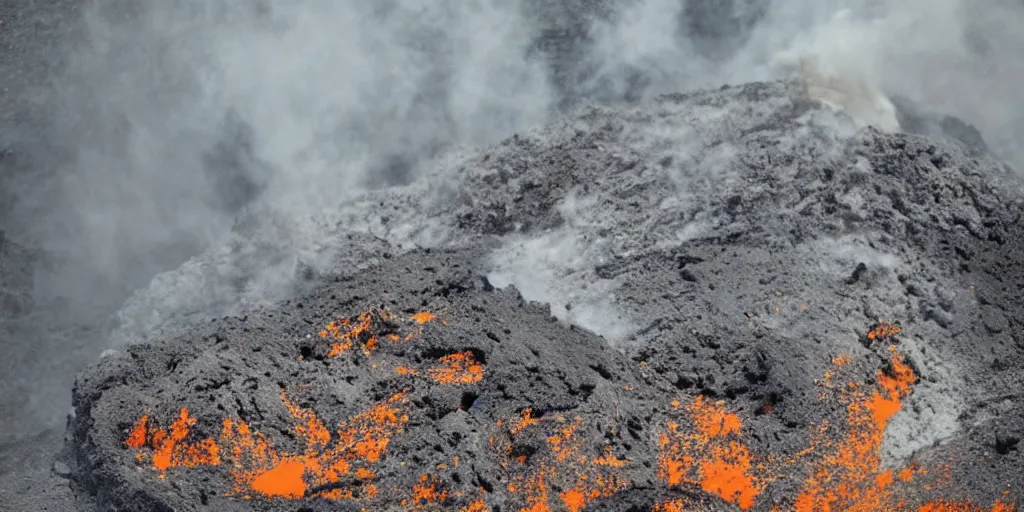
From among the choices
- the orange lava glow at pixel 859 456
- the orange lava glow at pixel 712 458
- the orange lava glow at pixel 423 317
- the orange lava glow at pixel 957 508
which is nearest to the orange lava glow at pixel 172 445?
the orange lava glow at pixel 423 317

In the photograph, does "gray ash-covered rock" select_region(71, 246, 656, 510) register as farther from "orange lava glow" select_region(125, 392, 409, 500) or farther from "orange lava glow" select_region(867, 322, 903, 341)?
"orange lava glow" select_region(867, 322, 903, 341)

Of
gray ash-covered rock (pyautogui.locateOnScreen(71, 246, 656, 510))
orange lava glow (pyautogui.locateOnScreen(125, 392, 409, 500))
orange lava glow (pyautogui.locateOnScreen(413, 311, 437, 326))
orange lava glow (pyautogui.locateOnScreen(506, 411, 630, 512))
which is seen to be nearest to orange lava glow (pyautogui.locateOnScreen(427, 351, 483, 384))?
gray ash-covered rock (pyautogui.locateOnScreen(71, 246, 656, 510))

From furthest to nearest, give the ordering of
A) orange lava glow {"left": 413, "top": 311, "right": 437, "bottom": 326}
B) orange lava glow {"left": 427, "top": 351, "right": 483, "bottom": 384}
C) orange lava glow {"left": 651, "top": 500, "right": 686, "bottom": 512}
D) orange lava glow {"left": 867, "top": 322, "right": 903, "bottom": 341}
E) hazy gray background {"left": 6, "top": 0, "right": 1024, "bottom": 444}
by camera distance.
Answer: hazy gray background {"left": 6, "top": 0, "right": 1024, "bottom": 444} < orange lava glow {"left": 413, "top": 311, "right": 437, "bottom": 326} < orange lava glow {"left": 867, "top": 322, "right": 903, "bottom": 341} < orange lava glow {"left": 427, "top": 351, "right": 483, "bottom": 384} < orange lava glow {"left": 651, "top": 500, "right": 686, "bottom": 512}

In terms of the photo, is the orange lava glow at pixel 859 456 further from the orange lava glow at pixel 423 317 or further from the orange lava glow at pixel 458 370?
the orange lava glow at pixel 423 317

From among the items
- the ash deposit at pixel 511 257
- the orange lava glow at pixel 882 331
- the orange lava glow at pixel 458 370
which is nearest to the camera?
the ash deposit at pixel 511 257

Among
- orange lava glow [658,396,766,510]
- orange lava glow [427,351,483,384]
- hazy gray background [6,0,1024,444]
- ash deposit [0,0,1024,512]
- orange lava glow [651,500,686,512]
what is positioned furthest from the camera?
hazy gray background [6,0,1024,444]

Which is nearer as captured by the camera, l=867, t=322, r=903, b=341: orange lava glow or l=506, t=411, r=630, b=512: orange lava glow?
l=506, t=411, r=630, b=512: orange lava glow

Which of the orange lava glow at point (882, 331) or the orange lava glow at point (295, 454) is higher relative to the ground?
the orange lava glow at point (882, 331)

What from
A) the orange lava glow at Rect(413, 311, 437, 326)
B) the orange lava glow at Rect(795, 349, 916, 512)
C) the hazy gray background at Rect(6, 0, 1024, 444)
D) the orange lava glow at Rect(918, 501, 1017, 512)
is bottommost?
the orange lava glow at Rect(918, 501, 1017, 512)
